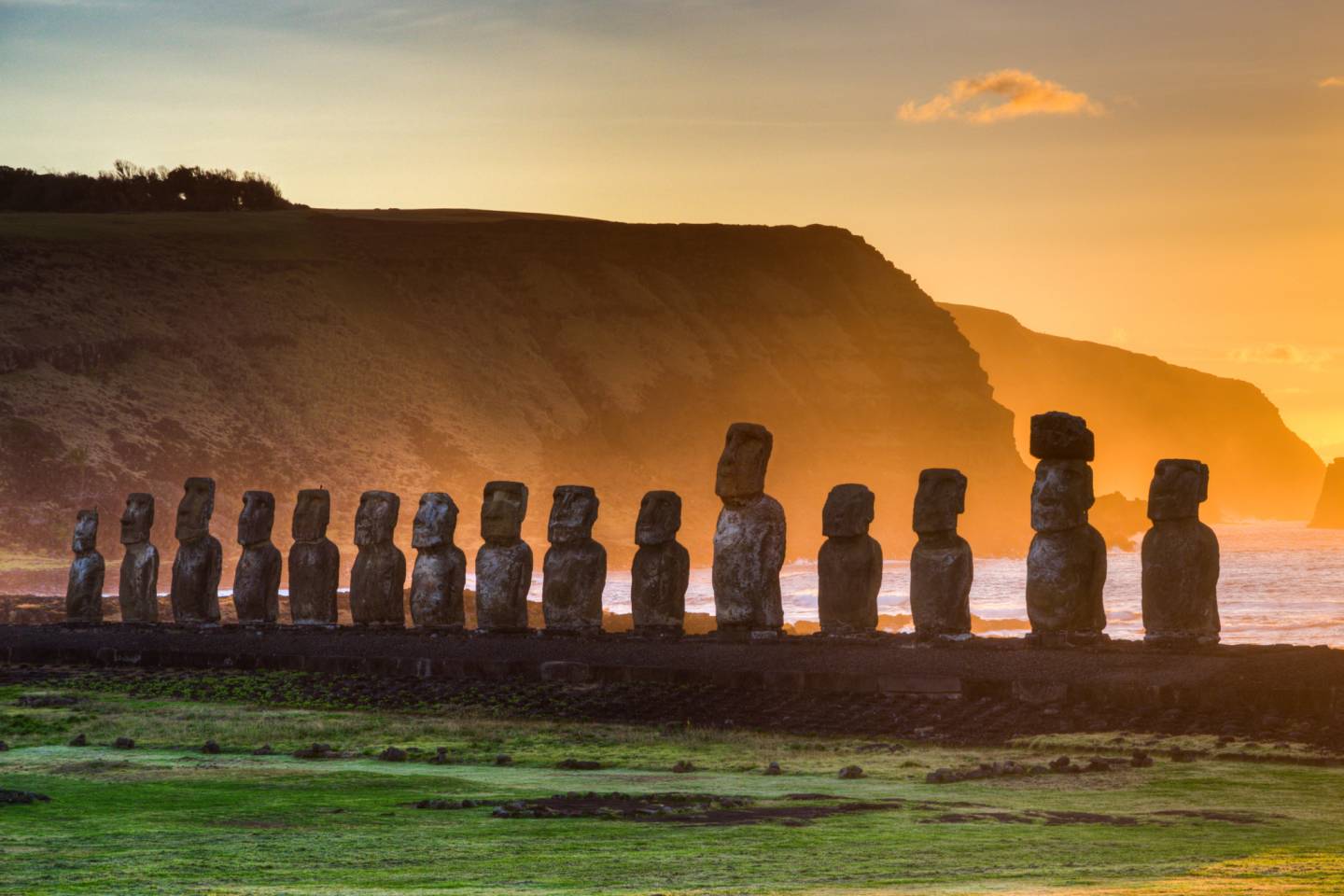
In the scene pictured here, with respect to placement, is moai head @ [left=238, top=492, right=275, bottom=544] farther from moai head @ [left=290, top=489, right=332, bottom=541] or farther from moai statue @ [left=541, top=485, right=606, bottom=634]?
moai statue @ [left=541, top=485, right=606, bottom=634]

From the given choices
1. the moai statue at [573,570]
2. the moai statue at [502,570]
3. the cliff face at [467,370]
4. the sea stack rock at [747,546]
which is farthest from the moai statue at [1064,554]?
the cliff face at [467,370]

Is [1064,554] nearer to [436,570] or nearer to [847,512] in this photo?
[847,512]

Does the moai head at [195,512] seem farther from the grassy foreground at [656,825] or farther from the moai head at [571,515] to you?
the grassy foreground at [656,825]

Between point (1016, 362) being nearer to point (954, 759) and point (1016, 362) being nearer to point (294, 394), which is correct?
point (294, 394)

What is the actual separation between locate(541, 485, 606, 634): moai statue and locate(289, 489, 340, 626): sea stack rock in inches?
192

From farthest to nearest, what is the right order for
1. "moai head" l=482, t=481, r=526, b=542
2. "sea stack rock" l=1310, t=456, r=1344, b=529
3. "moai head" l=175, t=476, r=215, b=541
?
1. "sea stack rock" l=1310, t=456, r=1344, b=529
2. "moai head" l=175, t=476, r=215, b=541
3. "moai head" l=482, t=481, r=526, b=542

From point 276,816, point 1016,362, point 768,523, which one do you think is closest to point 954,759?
point 276,816

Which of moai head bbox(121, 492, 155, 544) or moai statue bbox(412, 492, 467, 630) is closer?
moai statue bbox(412, 492, 467, 630)

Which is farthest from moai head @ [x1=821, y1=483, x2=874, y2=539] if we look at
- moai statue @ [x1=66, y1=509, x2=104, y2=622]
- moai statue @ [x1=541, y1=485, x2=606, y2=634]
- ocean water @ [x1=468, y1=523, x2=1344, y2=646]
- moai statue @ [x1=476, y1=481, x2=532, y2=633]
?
ocean water @ [x1=468, y1=523, x2=1344, y2=646]

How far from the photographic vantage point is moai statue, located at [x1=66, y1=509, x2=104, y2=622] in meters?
34.4

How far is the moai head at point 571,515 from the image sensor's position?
2698cm

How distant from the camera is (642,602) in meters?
26.2

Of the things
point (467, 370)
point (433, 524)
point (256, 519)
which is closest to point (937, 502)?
point (433, 524)

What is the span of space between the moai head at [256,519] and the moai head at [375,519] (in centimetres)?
219
